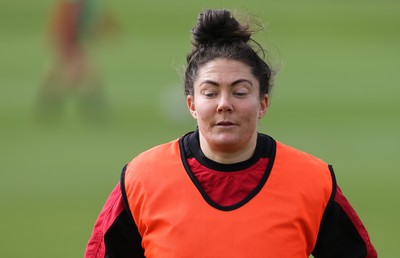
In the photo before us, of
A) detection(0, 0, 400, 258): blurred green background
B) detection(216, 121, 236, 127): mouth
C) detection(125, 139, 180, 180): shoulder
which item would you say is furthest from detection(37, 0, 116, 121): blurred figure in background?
detection(216, 121, 236, 127): mouth

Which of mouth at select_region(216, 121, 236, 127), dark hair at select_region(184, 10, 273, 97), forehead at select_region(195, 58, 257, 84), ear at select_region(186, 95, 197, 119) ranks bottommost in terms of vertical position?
mouth at select_region(216, 121, 236, 127)

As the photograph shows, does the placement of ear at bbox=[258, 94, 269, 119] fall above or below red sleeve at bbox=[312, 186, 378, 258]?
above

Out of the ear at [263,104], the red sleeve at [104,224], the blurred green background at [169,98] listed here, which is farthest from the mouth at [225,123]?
the blurred green background at [169,98]

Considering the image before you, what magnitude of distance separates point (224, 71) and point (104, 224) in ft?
1.24

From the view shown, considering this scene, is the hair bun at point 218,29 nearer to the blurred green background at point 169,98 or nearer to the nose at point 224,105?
the nose at point 224,105

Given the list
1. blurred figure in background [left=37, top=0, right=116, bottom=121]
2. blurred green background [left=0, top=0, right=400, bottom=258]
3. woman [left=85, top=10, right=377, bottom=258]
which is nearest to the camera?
woman [left=85, top=10, right=377, bottom=258]

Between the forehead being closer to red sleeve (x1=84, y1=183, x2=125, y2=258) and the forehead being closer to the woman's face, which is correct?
the woman's face

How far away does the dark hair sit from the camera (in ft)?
6.32

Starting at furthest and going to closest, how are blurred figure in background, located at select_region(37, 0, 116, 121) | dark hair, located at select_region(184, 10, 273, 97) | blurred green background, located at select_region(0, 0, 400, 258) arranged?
1. blurred figure in background, located at select_region(37, 0, 116, 121)
2. blurred green background, located at select_region(0, 0, 400, 258)
3. dark hair, located at select_region(184, 10, 273, 97)

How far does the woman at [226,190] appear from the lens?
5.99 ft

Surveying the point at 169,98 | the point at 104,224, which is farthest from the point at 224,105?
the point at 169,98

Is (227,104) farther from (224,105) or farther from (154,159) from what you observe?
(154,159)

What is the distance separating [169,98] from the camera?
192 inches

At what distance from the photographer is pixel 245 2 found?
481cm
